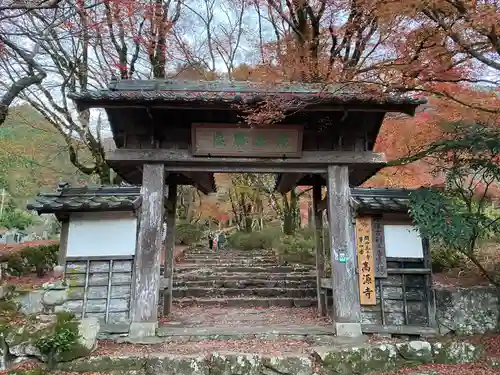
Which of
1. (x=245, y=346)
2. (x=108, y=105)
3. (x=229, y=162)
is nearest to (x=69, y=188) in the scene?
(x=108, y=105)

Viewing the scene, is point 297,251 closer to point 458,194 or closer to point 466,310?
point 466,310

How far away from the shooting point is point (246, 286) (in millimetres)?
11930

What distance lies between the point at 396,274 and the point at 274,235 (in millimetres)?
13290

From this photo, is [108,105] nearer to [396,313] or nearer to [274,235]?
[396,313]

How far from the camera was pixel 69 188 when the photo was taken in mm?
7312

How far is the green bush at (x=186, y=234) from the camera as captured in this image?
73.6ft

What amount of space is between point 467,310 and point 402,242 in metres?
1.68

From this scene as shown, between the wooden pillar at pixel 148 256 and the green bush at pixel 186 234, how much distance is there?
612 inches

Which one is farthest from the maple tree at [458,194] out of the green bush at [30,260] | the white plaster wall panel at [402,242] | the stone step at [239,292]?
the green bush at [30,260]

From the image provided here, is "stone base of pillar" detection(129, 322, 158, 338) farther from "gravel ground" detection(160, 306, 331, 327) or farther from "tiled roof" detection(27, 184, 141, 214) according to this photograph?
"tiled roof" detection(27, 184, 141, 214)

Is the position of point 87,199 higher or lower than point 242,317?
higher

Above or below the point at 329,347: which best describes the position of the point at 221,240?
above

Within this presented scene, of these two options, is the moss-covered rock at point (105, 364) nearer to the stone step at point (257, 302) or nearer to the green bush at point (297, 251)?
the stone step at point (257, 302)

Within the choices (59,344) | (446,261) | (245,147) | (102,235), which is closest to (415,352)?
(446,261)
